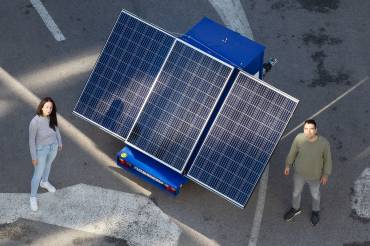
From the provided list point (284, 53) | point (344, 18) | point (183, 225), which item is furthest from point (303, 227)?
point (344, 18)

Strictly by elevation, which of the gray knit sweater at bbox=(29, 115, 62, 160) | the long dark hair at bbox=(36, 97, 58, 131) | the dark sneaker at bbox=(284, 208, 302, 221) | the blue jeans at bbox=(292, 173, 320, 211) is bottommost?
the gray knit sweater at bbox=(29, 115, 62, 160)

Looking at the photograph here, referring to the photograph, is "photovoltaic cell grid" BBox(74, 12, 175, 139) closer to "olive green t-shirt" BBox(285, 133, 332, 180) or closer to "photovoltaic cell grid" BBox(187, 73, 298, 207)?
"photovoltaic cell grid" BBox(187, 73, 298, 207)

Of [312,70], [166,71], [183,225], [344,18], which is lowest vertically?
[183,225]

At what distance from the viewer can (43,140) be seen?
1134 cm

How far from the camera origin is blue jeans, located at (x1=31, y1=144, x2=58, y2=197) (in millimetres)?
11500

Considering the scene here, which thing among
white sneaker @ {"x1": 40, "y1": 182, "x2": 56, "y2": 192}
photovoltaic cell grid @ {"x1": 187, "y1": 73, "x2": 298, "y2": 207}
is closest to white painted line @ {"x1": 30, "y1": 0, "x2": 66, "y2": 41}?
white sneaker @ {"x1": 40, "y1": 182, "x2": 56, "y2": 192}

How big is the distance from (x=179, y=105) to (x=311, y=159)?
2486 millimetres

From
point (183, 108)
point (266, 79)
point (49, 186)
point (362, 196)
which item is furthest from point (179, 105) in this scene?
point (362, 196)

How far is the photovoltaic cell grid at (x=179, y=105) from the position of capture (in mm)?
11773

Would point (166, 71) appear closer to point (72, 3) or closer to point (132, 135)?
point (132, 135)

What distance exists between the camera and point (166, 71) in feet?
39.5

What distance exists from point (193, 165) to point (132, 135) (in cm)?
126

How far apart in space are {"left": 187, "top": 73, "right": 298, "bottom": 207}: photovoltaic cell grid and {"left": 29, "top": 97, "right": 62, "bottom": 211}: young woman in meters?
2.43

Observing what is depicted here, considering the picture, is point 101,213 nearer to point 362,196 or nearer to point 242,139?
point 242,139
